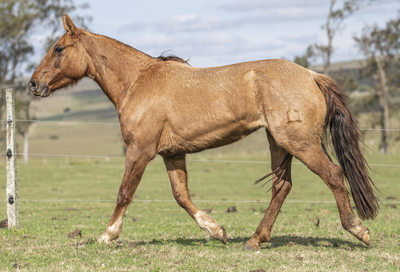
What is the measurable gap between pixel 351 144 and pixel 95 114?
10342 cm

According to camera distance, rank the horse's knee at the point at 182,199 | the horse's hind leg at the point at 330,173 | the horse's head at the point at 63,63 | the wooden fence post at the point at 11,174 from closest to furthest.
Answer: the horse's hind leg at the point at 330,173, the horse's knee at the point at 182,199, the horse's head at the point at 63,63, the wooden fence post at the point at 11,174

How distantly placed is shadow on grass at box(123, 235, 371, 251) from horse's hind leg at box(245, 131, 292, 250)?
200mm

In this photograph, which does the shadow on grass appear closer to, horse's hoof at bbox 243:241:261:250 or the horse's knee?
horse's hoof at bbox 243:241:261:250

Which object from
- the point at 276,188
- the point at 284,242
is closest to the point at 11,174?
the point at 276,188

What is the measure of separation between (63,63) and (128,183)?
1913 millimetres

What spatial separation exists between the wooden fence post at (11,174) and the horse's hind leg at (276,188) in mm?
4102

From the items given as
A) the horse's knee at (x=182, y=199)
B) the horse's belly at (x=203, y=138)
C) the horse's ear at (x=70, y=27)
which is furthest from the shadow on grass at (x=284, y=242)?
the horse's ear at (x=70, y=27)

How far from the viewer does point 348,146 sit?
5625 mm

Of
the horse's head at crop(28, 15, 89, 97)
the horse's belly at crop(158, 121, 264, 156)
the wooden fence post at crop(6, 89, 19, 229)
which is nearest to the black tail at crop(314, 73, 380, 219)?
the horse's belly at crop(158, 121, 264, 156)

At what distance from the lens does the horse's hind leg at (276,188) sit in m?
5.84

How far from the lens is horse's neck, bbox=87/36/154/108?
6098mm

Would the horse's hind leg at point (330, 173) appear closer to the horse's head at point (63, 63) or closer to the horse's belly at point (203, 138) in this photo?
the horse's belly at point (203, 138)

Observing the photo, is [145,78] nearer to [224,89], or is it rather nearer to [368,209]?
[224,89]

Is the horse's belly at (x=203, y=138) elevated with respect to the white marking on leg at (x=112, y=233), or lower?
elevated
